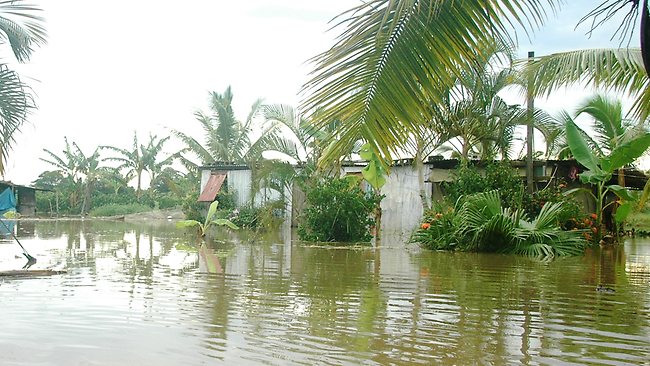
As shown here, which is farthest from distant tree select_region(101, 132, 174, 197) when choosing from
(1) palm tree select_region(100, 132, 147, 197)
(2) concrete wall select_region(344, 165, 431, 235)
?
(2) concrete wall select_region(344, 165, 431, 235)

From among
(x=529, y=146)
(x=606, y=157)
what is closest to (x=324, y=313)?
(x=606, y=157)

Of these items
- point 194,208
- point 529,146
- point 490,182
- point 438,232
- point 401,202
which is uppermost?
point 529,146

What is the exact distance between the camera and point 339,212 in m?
16.1

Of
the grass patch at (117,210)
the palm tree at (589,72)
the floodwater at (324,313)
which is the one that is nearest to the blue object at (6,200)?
the grass patch at (117,210)

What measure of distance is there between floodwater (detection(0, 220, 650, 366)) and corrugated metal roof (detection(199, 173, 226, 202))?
1696 cm

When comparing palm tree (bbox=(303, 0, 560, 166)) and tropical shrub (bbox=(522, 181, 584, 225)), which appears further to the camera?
tropical shrub (bbox=(522, 181, 584, 225))

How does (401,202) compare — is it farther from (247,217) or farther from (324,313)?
(324,313)

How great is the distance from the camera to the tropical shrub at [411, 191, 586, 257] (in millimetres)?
12297

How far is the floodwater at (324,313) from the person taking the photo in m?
4.23

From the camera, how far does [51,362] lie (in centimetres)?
400

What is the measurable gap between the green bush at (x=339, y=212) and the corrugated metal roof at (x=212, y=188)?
11467 mm

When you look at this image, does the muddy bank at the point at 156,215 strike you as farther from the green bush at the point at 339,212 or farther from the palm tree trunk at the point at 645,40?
the palm tree trunk at the point at 645,40

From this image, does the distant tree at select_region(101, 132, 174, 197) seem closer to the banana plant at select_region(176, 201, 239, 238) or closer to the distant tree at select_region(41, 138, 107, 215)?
the distant tree at select_region(41, 138, 107, 215)

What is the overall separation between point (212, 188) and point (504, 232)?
57.8 feet
